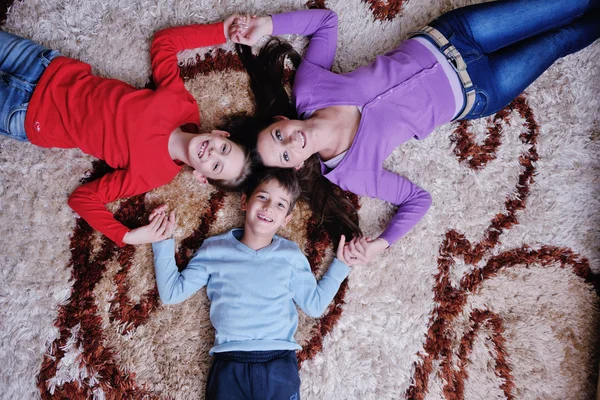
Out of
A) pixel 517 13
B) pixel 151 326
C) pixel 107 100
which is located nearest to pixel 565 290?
pixel 517 13

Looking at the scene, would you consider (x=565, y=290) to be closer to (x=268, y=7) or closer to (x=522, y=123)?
(x=522, y=123)

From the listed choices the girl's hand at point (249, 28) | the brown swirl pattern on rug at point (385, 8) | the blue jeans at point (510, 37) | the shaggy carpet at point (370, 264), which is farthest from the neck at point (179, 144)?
the blue jeans at point (510, 37)

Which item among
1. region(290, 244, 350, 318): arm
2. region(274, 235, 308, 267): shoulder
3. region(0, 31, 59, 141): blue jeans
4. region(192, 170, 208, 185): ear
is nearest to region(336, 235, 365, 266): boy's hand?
region(290, 244, 350, 318): arm

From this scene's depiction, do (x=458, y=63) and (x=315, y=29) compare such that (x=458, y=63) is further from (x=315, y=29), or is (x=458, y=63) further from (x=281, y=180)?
(x=281, y=180)

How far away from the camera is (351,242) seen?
137 centimetres

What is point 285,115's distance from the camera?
1.44m

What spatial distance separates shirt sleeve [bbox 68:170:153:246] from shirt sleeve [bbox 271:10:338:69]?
0.68 m

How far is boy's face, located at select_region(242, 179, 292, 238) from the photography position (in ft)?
4.25

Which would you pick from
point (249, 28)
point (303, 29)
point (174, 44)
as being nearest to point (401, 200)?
point (303, 29)

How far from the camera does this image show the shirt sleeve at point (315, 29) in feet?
4.50

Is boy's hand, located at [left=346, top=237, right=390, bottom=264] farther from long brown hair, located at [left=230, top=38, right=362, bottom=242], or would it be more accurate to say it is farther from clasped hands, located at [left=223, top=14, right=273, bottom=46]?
clasped hands, located at [left=223, top=14, right=273, bottom=46]

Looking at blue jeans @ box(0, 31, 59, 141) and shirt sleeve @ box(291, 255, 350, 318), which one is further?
shirt sleeve @ box(291, 255, 350, 318)

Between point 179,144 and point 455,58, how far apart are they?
0.90 metres

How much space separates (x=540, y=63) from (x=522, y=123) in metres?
0.21
